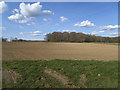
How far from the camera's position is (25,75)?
466cm

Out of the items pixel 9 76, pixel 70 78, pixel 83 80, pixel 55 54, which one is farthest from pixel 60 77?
pixel 55 54

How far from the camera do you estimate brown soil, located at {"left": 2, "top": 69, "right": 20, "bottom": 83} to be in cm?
425

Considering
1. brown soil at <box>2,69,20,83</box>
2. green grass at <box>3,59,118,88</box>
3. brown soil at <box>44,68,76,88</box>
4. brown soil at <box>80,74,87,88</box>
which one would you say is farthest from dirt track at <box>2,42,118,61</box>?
brown soil at <box>80,74,87,88</box>

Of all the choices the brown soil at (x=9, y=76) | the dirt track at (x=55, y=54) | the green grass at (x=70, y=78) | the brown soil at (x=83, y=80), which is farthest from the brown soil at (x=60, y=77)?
the dirt track at (x=55, y=54)

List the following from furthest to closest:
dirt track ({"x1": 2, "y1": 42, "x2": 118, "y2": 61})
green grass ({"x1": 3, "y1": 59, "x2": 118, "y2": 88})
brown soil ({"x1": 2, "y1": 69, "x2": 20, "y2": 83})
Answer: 1. dirt track ({"x1": 2, "y1": 42, "x2": 118, "y2": 61})
2. brown soil ({"x1": 2, "y1": 69, "x2": 20, "y2": 83})
3. green grass ({"x1": 3, "y1": 59, "x2": 118, "y2": 88})

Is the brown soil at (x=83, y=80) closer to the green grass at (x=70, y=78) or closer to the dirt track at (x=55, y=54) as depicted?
the green grass at (x=70, y=78)

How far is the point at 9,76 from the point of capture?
14.8ft

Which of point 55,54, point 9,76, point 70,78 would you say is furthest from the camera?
point 55,54

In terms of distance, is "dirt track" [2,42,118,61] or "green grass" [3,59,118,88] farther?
"dirt track" [2,42,118,61]

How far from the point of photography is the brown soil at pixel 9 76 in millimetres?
4254

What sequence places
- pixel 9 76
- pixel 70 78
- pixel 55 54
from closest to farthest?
1. pixel 9 76
2. pixel 70 78
3. pixel 55 54

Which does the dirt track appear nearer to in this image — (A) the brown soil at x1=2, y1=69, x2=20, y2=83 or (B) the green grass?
(A) the brown soil at x1=2, y1=69, x2=20, y2=83

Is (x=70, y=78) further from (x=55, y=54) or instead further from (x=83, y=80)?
(x=55, y=54)

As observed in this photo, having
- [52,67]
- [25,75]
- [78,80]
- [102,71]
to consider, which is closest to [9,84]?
[25,75]
